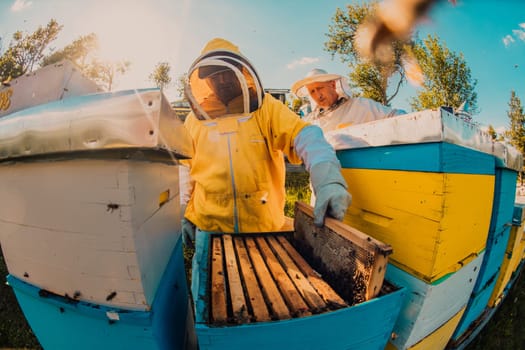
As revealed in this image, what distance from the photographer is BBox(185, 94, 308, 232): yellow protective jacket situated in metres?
1.78

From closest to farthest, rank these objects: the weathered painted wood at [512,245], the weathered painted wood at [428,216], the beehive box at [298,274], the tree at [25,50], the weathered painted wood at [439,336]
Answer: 1. the beehive box at [298,274]
2. the weathered painted wood at [428,216]
3. the weathered painted wood at [439,336]
4. the weathered painted wood at [512,245]
5. the tree at [25,50]

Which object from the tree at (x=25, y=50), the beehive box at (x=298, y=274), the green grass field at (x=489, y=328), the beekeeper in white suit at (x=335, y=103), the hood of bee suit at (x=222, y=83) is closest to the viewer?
the beehive box at (x=298, y=274)

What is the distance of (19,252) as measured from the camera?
40.7 inches

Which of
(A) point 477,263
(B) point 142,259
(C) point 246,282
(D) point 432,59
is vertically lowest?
(A) point 477,263

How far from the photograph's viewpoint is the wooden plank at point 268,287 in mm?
874

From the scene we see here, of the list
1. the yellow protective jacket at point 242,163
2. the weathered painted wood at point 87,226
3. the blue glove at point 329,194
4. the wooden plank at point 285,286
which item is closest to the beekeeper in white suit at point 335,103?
the yellow protective jacket at point 242,163

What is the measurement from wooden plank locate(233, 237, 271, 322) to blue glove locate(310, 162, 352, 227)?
0.42 m

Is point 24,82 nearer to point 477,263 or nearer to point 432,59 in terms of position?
point 477,263

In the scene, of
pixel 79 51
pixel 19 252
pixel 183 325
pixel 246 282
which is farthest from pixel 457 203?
pixel 79 51

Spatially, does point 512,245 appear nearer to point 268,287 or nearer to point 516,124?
point 268,287

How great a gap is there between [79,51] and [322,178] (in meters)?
27.6

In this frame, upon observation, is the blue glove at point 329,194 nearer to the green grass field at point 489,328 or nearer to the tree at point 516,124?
the green grass field at point 489,328

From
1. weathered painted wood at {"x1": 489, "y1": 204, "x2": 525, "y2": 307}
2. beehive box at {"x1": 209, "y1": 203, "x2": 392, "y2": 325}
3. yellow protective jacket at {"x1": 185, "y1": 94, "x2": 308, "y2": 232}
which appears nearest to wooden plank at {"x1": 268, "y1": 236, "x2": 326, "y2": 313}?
beehive box at {"x1": 209, "y1": 203, "x2": 392, "y2": 325}

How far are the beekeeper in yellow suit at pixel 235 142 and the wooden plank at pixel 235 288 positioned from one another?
0.38m
